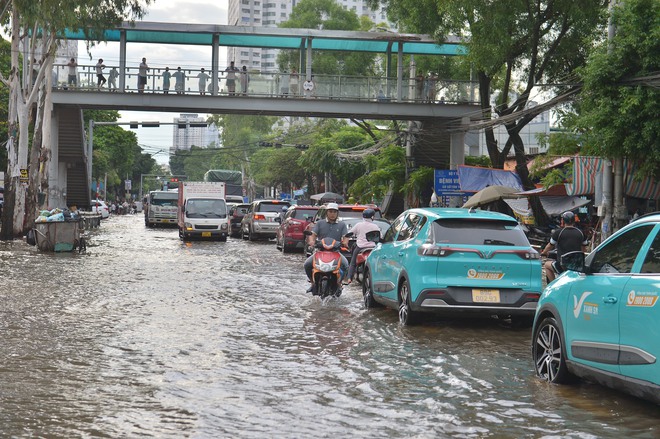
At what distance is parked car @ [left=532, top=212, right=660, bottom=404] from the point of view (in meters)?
6.80

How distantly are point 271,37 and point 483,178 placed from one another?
13.2 metres

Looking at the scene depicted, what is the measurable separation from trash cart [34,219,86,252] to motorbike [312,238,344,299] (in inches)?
600

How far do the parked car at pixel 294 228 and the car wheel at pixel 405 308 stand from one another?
17.2 metres

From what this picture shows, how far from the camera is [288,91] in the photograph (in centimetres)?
3938

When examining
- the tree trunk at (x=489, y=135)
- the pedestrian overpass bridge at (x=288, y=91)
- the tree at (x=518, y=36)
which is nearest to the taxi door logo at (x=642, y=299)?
the tree at (x=518, y=36)

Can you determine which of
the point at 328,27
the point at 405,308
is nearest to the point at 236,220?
the point at 328,27

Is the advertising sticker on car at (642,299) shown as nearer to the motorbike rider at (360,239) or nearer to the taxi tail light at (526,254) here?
the taxi tail light at (526,254)

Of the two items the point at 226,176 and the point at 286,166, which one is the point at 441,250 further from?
the point at 286,166

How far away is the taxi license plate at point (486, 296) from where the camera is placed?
11.9 meters

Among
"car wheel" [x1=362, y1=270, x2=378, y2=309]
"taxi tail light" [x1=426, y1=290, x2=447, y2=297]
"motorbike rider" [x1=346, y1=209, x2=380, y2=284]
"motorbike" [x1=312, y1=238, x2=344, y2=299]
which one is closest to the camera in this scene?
"taxi tail light" [x1=426, y1=290, x2=447, y2=297]

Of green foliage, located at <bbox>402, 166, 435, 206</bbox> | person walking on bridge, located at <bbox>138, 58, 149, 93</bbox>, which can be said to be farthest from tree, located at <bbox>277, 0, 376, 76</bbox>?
person walking on bridge, located at <bbox>138, 58, 149, 93</bbox>

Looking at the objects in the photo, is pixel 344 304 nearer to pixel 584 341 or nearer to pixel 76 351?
pixel 76 351

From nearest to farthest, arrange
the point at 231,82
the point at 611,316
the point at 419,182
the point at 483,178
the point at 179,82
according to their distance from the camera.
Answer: the point at 611,316, the point at 483,178, the point at 179,82, the point at 231,82, the point at 419,182

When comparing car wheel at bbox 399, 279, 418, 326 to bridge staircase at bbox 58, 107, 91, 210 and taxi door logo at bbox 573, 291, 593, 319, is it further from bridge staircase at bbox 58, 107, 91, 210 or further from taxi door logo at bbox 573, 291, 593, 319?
bridge staircase at bbox 58, 107, 91, 210
